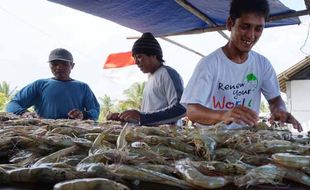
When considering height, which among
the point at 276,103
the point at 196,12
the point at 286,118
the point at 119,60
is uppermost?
the point at 196,12

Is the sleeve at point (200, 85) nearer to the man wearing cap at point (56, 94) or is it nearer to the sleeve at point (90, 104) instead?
the man wearing cap at point (56, 94)

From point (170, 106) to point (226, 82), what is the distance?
3.06 ft

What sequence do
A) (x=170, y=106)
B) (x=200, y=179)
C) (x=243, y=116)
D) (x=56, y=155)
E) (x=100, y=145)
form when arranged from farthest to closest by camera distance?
(x=170, y=106) < (x=243, y=116) < (x=100, y=145) < (x=56, y=155) < (x=200, y=179)

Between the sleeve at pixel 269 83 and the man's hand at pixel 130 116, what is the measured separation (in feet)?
3.49

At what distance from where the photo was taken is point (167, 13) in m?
5.43

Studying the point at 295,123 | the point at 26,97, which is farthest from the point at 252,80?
the point at 26,97

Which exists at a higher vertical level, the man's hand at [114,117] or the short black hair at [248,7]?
the short black hair at [248,7]

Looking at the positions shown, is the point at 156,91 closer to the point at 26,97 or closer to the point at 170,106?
the point at 170,106

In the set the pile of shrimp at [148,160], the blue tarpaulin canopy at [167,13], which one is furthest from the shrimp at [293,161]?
the blue tarpaulin canopy at [167,13]

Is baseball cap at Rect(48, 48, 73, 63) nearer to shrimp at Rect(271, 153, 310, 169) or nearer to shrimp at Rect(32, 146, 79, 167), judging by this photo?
shrimp at Rect(32, 146, 79, 167)

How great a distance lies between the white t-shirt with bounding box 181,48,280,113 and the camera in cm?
271

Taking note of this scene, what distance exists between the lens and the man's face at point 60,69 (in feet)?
15.7

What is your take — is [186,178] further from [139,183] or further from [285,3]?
[285,3]

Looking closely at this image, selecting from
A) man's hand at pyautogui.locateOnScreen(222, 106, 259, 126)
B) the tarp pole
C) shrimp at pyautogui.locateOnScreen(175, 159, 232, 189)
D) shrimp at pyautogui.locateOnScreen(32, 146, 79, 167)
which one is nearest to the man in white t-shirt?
man's hand at pyautogui.locateOnScreen(222, 106, 259, 126)
